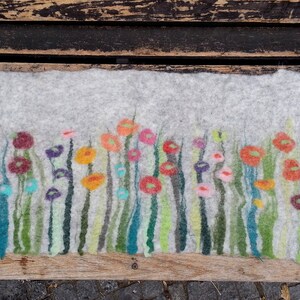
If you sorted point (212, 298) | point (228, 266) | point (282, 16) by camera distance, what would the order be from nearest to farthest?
point (228, 266)
point (282, 16)
point (212, 298)

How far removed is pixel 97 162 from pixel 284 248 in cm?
53

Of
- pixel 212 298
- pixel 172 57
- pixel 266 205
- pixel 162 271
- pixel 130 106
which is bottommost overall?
pixel 212 298

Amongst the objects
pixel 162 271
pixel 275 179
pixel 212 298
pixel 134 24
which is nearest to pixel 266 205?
pixel 275 179

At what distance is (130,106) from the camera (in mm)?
1382

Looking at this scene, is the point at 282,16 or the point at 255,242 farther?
the point at 282,16

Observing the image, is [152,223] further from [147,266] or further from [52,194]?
[52,194]

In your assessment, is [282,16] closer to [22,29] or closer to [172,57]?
[172,57]

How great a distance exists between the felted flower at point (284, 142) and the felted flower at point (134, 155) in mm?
373

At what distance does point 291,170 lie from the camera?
1.30m

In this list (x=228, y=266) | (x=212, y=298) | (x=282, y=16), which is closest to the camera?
(x=228, y=266)

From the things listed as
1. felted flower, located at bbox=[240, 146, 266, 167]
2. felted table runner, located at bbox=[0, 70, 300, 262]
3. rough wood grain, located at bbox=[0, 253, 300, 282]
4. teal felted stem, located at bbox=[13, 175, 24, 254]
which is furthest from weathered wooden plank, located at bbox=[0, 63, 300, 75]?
rough wood grain, located at bbox=[0, 253, 300, 282]

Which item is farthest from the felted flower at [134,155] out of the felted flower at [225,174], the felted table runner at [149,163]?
the felted flower at [225,174]

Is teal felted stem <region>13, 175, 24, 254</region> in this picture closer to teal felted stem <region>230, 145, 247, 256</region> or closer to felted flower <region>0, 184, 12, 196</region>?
felted flower <region>0, 184, 12, 196</region>

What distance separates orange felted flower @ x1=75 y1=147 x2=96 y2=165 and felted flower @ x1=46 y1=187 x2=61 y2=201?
0.10 meters
